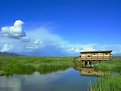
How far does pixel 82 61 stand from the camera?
6284cm

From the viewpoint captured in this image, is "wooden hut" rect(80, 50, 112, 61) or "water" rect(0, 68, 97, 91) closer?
"water" rect(0, 68, 97, 91)

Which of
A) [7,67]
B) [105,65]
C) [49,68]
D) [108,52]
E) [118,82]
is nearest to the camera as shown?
[118,82]

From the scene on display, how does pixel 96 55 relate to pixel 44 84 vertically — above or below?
above

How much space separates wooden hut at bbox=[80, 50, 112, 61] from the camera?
2215 inches

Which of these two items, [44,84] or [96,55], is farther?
[96,55]

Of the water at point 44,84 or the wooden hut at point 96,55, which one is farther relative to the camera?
the wooden hut at point 96,55

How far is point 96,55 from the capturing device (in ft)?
190

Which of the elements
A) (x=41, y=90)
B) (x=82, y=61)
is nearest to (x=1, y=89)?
(x=41, y=90)

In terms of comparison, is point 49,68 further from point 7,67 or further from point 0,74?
point 0,74

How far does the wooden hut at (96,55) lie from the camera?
56.2 metres

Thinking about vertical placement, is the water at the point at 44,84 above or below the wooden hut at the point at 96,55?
below

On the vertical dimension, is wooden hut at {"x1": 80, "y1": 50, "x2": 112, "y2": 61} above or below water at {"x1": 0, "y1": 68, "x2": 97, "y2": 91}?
above

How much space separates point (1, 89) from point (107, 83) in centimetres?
1186

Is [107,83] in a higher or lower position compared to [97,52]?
lower
